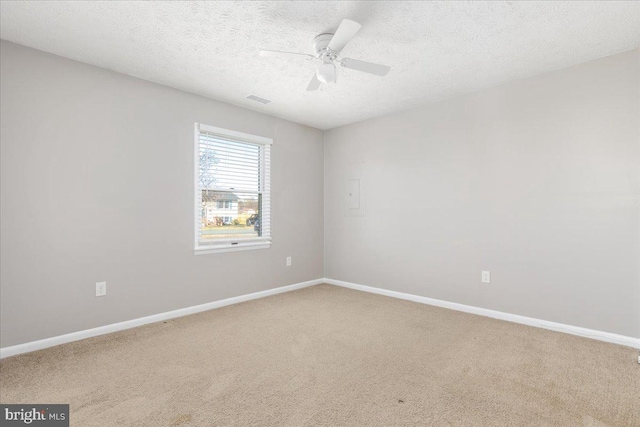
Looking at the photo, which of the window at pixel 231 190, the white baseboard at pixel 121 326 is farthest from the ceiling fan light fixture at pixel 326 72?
the white baseboard at pixel 121 326

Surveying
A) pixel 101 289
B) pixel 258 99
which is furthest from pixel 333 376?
pixel 258 99

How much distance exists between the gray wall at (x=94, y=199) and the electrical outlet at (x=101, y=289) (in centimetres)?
3

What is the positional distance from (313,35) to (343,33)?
428 mm

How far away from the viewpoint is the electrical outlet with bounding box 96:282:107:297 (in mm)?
2803

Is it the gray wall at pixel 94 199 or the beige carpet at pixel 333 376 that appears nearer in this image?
the beige carpet at pixel 333 376

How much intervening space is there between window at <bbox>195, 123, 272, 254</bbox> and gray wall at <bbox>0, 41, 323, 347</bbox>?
12 centimetres

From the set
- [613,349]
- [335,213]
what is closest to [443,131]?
[335,213]

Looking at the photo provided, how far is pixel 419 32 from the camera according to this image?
2.31 m

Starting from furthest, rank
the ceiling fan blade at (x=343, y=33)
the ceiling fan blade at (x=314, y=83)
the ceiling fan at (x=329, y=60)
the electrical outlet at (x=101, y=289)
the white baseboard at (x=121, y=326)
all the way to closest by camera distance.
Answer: the electrical outlet at (x=101, y=289), the ceiling fan blade at (x=314, y=83), the white baseboard at (x=121, y=326), the ceiling fan at (x=329, y=60), the ceiling fan blade at (x=343, y=33)

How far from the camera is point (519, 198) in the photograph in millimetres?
3160

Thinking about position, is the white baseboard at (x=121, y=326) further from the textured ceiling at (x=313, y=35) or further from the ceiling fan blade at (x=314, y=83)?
the ceiling fan blade at (x=314, y=83)

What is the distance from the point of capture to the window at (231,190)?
3.58m

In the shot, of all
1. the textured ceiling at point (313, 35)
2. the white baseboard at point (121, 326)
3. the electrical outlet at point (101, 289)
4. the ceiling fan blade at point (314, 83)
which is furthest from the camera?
the electrical outlet at point (101, 289)

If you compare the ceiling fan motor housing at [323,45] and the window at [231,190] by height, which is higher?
the ceiling fan motor housing at [323,45]
